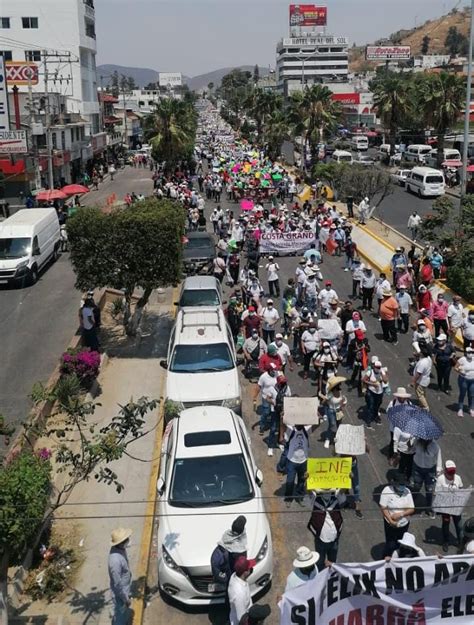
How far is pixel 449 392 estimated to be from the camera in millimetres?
14273

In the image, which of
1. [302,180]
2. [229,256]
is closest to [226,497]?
[229,256]

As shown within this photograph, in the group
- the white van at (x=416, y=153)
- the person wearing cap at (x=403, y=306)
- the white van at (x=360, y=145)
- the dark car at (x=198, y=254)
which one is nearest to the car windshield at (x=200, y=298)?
the person wearing cap at (x=403, y=306)

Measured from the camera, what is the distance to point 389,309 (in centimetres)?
1647

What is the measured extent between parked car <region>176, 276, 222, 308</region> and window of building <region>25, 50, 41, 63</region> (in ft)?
180

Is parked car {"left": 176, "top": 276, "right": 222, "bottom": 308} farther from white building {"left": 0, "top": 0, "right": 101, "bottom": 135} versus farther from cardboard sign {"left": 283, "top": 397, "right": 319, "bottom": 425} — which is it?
white building {"left": 0, "top": 0, "right": 101, "bottom": 135}

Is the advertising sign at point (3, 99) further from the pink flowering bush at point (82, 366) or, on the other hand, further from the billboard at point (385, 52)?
the billboard at point (385, 52)

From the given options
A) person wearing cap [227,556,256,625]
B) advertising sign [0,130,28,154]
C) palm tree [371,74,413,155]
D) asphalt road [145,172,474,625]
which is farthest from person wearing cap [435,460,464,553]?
palm tree [371,74,413,155]

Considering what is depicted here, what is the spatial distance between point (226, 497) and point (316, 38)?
6630 inches

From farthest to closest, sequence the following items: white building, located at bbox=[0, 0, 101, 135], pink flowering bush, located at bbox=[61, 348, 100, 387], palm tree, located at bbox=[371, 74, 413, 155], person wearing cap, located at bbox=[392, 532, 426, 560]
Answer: white building, located at bbox=[0, 0, 101, 135]
palm tree, located at bbox=[371, 74, 413, 155]
pink flowering bush, located at bbox=[61, 348, 100, 387]
person wearing cap, located at bbox=[392, 532, 426, 560]

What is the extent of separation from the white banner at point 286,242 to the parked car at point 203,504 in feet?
53.9

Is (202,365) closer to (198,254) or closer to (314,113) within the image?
(198,254)

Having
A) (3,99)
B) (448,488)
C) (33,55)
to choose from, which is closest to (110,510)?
(448,488)

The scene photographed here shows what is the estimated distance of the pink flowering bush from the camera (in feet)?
46.8

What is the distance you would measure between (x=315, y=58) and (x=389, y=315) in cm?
15897
